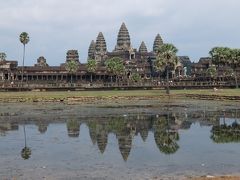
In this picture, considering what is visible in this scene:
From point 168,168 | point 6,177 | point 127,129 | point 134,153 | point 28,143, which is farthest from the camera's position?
point 127,129

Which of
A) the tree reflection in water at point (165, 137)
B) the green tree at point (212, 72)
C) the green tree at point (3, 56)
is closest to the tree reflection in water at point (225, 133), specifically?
the tree reflection in water at point (165, 137)

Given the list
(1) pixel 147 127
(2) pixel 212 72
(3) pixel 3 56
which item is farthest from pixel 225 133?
(3) pixel 3 56

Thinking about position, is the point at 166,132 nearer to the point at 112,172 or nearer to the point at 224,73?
the point at 112,172

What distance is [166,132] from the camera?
3888cm

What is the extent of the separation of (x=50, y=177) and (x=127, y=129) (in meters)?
19.7

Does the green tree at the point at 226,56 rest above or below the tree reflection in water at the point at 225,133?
above

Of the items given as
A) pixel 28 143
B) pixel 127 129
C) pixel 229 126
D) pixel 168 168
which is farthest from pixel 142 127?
pixel 168 168

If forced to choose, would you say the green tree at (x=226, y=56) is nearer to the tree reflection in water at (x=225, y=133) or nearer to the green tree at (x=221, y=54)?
the green tree at (x=221, y=54)

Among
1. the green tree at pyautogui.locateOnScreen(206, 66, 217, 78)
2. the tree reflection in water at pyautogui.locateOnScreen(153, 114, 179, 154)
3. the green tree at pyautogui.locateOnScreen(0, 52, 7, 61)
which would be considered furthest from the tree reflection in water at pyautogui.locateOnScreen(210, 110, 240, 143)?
the green tree at pyautogui.locateOnScreen(0, 52, 7, 61)

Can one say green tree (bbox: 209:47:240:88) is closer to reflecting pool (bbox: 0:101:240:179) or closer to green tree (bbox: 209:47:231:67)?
green tree (bbox: 209:47:231:67)

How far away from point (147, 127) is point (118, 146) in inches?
460

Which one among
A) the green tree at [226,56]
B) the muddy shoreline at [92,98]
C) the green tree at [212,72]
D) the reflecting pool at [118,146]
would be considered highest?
the green tree at [226,56]

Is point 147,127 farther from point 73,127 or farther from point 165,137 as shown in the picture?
point 73,127

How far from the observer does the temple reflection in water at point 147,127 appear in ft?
109
